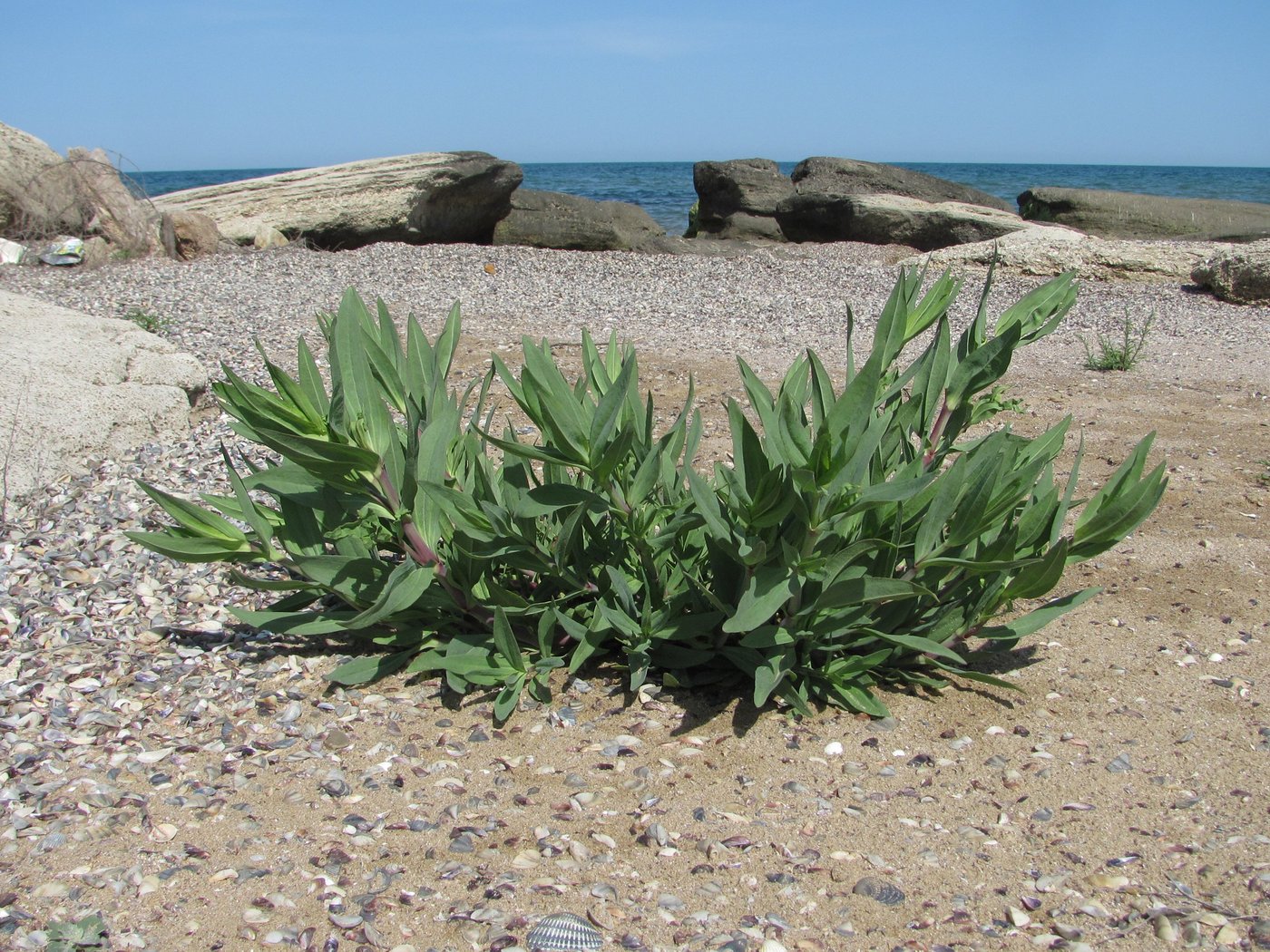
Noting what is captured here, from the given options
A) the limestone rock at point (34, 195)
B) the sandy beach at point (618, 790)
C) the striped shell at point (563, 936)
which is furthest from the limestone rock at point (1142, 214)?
the striped shell at point (563, 936)

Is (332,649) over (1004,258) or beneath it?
beneath

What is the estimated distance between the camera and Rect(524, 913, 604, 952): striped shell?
1662mm

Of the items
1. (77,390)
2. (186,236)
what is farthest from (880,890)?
(186,236)

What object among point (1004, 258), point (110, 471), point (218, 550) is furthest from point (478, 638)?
point (1004, 258)

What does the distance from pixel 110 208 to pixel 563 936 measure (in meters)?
10.4

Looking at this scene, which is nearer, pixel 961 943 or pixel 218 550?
pixel 961 943

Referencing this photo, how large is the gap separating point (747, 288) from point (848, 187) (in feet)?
33.0

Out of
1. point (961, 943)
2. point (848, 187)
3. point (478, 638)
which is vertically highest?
point (848, 187)

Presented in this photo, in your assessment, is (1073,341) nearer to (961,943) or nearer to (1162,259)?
(1162,259)

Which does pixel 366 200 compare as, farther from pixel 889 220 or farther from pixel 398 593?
Answer: pixel 398 593

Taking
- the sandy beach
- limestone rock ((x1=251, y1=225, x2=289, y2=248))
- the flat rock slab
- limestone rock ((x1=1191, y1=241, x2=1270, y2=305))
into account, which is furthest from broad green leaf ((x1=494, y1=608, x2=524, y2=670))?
limestone rock ((x1=251, y1=225, x2=289, y2=248))

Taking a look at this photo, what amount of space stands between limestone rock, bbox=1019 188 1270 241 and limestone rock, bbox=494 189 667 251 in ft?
20.3

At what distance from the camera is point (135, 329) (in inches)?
192

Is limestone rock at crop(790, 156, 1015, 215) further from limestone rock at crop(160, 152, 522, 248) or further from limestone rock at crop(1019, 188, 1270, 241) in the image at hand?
limestone rock at crop(160, 152, 522, 248)
